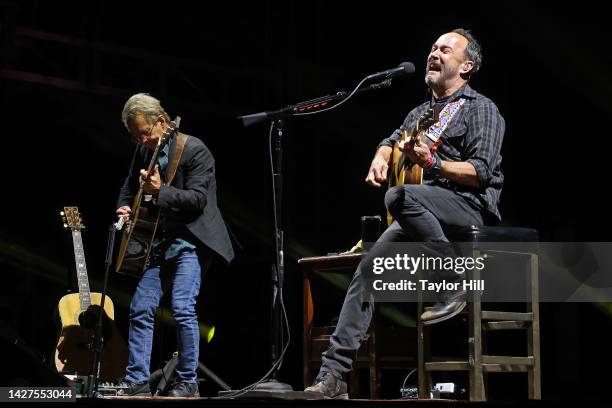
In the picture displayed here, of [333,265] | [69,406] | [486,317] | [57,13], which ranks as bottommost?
[69,406]

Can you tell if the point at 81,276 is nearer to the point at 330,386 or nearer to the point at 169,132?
the point at 169,132

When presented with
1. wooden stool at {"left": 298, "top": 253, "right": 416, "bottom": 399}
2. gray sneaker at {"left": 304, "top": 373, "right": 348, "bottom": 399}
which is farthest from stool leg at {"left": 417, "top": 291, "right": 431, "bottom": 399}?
gray sneaker at {"left": 304, "top": 373, "right": 348, "bottom": 399}

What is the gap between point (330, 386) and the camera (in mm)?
3307

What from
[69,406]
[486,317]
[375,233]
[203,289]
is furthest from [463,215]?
[203,289]

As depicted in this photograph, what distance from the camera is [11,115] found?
24.4 ft

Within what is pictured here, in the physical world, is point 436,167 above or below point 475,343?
above

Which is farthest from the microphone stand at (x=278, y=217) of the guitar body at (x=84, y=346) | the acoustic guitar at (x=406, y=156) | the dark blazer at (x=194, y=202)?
the guitar body at (x=84, y=346)

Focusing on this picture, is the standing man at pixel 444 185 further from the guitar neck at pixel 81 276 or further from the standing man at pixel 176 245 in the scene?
the guitar neck at pixel 81 276

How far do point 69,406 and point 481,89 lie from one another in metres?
4.13

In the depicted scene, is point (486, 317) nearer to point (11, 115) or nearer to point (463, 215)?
point (463, 215)

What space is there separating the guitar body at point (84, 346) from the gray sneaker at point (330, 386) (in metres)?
2.16

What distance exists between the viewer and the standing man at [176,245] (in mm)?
4051

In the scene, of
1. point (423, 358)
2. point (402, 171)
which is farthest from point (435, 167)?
point (423, 358)

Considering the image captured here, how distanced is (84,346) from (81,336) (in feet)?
0.22
